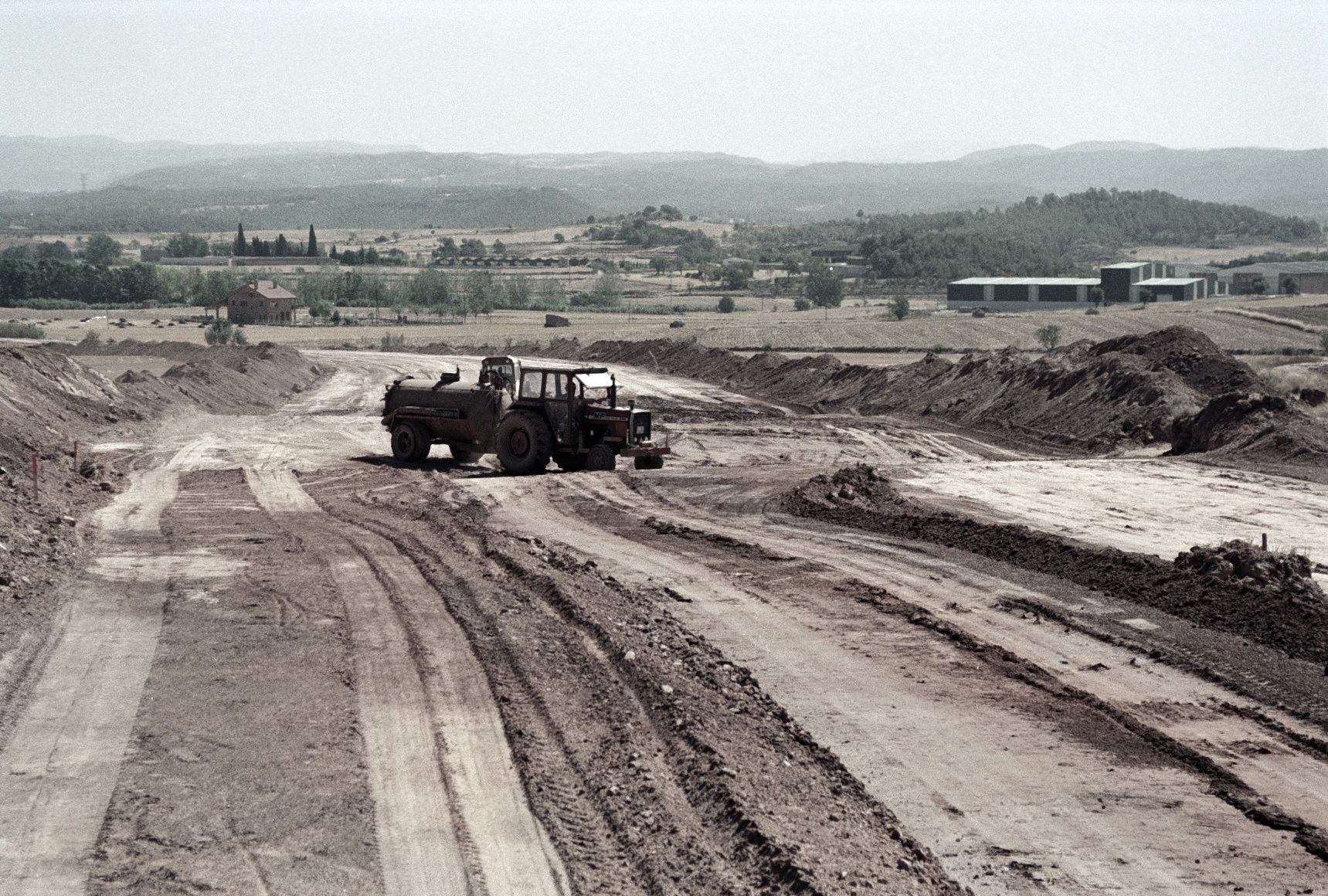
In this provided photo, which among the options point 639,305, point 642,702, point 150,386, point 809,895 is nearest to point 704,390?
point 150,386

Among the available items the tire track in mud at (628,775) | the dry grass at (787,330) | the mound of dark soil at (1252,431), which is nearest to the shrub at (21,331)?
the dry grass at (787,330)

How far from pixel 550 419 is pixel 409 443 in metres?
3.68

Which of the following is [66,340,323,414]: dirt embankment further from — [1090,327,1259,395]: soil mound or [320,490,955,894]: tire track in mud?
[320,490,955,894]: tire track in mud

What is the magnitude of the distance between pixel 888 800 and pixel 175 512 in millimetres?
16092

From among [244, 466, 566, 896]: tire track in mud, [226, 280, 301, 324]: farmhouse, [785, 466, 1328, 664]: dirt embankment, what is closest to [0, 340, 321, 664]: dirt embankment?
[244, 466, 566, 896]: tire track in mud

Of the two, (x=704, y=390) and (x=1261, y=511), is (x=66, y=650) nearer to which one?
(x=1261, y=511)

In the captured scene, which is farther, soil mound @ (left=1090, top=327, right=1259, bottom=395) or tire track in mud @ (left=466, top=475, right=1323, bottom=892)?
soil mound @ (left=1090, top=327, right=1259, bottom=395)

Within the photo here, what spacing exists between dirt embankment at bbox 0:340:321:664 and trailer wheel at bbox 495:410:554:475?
708 cm

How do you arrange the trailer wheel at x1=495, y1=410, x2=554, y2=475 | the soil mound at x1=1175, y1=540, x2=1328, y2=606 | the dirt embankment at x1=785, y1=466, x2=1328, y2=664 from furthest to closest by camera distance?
1. the trailer wheel at x1=495, y1=410, x2=554, y2=475
2. the soil mound at x1=1175, y1=540, x2=1328, y2=606
3. the dirt embankment at x1=785, y1=466, x2=1328, y2=664

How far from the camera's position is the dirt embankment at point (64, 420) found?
17.9 meters

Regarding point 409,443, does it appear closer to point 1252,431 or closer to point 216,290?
point 1252,431

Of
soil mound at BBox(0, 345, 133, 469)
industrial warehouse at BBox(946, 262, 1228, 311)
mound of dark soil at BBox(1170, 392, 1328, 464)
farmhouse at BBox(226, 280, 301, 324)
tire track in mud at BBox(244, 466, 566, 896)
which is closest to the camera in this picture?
tire track in mud at BBox(244, 466, 566, 896)

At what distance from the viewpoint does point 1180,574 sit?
17297 mm

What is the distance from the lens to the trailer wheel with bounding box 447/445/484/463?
29844mm
